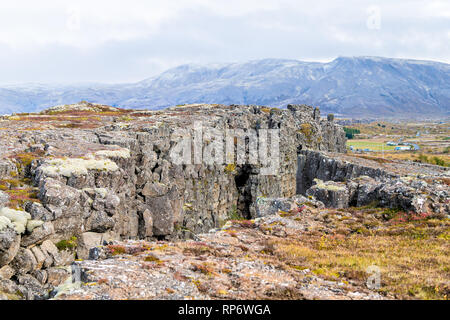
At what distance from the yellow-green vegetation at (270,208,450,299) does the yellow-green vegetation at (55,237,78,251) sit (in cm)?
1510

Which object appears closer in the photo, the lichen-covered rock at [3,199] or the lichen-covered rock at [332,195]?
the lichen-covered rock at [3,199]

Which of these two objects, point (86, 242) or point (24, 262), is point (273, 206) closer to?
point (86, 242)

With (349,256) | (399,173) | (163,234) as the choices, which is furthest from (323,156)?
(349,256)

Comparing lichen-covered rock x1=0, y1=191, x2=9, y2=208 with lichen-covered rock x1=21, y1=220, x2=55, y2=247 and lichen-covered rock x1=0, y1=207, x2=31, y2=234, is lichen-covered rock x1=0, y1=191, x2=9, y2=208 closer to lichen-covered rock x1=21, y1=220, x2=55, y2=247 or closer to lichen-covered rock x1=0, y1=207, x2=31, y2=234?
lichen-covered rock x1=0, y1=207, x2=31, y2=234

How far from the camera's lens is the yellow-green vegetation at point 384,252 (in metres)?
15.3

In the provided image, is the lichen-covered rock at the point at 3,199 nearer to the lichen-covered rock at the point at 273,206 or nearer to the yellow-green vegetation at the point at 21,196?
the yellow-green vegetation at the point at 21,196

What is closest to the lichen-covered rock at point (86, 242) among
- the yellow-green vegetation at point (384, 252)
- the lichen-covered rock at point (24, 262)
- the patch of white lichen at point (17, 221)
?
the lichen-covered rock at point (24, 262)

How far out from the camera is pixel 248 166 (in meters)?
77.0

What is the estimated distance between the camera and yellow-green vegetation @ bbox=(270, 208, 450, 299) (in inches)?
602

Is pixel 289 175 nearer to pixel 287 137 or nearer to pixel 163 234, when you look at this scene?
Result: pixel 287 137

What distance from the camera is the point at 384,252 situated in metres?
20.6

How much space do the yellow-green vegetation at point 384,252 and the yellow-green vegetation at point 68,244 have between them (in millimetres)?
15100

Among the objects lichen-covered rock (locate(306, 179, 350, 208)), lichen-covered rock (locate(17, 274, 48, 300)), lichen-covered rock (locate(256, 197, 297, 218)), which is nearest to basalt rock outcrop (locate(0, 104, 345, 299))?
lichen-covered rock (locate(17, 274, 48, 300))

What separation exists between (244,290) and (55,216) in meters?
16.3
